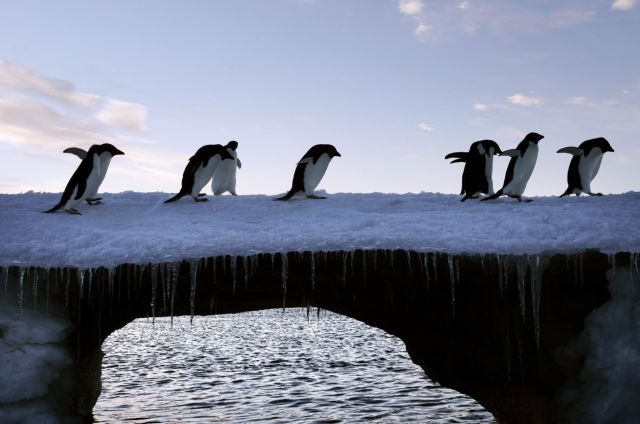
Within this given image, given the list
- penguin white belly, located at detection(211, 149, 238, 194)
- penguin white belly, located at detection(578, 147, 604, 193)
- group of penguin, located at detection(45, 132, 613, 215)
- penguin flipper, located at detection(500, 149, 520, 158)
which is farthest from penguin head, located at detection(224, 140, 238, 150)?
penguin white belly, located at detection(578, 147, 604, 193)

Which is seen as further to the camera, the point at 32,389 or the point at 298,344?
the point at 298,344

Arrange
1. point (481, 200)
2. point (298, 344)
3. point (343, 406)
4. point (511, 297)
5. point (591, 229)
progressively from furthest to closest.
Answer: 1. point (298, 344)
2. point (343, 406)
3. point (481, 200)
4. point (511, 297)
5. point (591, 229)

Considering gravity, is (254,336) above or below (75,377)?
below

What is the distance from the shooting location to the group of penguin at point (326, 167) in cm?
974

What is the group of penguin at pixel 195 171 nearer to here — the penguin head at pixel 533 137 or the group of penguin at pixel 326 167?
the group of penguin at pixel 326 167

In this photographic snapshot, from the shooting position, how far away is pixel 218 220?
8.80m

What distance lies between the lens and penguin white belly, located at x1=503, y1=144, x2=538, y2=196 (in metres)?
10.2

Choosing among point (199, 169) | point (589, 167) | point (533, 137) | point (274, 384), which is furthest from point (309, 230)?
point (274, 384)

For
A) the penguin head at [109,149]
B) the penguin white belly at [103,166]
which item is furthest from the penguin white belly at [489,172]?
the penguin white belly at [103,166]

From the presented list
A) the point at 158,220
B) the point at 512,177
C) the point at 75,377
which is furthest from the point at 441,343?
the point at 75,377

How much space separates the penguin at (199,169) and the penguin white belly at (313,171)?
1443 mm

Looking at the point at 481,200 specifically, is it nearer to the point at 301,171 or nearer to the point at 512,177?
the point at 512,177

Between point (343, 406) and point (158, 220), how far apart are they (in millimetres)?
6963

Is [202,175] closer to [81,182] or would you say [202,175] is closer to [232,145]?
[232,145]
